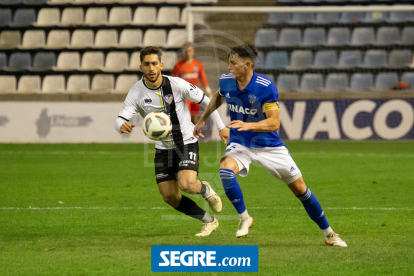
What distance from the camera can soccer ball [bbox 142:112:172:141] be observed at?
5168 mm

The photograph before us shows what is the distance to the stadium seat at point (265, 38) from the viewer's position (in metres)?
16.2

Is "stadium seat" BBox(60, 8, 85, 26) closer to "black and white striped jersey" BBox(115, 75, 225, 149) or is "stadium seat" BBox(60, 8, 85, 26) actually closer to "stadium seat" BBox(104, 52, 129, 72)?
"stadium seat" BBox(104, 52, 129, 72)

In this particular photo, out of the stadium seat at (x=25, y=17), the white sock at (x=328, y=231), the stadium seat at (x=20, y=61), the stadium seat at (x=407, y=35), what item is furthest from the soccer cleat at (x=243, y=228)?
the stadium seat at (x=25, y=17)

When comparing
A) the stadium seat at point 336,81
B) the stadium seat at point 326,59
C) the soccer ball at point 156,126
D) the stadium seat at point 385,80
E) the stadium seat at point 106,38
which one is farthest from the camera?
the stadium seat at point 106,38

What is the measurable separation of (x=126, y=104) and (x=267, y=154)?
57.2 inches

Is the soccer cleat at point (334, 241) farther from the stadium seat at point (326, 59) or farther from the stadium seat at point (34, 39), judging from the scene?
the stadium seat at point (34, 39)

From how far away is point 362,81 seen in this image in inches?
600

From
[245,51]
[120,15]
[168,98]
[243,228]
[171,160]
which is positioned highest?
[120,15]

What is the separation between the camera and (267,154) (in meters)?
5.30

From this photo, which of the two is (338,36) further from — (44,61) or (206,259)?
(206,259)

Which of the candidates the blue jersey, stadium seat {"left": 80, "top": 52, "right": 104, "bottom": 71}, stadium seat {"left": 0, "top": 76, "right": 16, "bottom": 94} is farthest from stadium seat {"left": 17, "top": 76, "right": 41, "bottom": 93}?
the blue jersey

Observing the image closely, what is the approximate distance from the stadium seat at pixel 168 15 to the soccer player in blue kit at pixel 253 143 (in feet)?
39.0

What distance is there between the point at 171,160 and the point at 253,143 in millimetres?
863

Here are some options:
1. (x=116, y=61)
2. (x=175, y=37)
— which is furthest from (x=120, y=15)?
(x=175, y=37)
